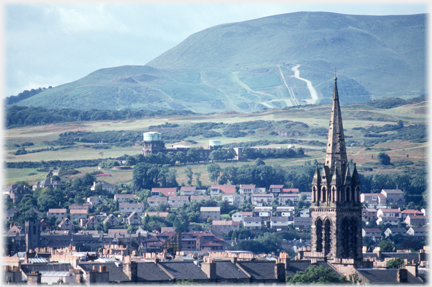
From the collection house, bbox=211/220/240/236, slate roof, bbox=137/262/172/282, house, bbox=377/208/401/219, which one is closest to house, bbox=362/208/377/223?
house, bbox=377/208/401/219

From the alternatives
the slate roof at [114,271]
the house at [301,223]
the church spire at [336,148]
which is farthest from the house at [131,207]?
the slate roof at [114,271]

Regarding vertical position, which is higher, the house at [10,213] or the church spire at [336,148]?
the church spire at [336,148]

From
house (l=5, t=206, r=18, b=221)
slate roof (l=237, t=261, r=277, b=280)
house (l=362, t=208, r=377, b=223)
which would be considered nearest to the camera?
slate roof (l=237, t=261, r=277, b=280)

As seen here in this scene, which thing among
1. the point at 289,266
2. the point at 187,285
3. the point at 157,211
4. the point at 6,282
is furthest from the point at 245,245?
the point at 6,282

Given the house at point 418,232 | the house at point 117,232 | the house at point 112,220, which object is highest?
the house at point 112,220

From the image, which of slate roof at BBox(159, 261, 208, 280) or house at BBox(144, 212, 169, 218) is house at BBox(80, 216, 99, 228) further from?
slate roof at BBox(159, 261, 208, 280)

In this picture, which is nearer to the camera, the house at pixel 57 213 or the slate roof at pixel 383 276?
the slate roof at pixel 383 276

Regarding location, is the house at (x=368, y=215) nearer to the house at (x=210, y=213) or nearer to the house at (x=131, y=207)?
the house at (x=210, y=213)
